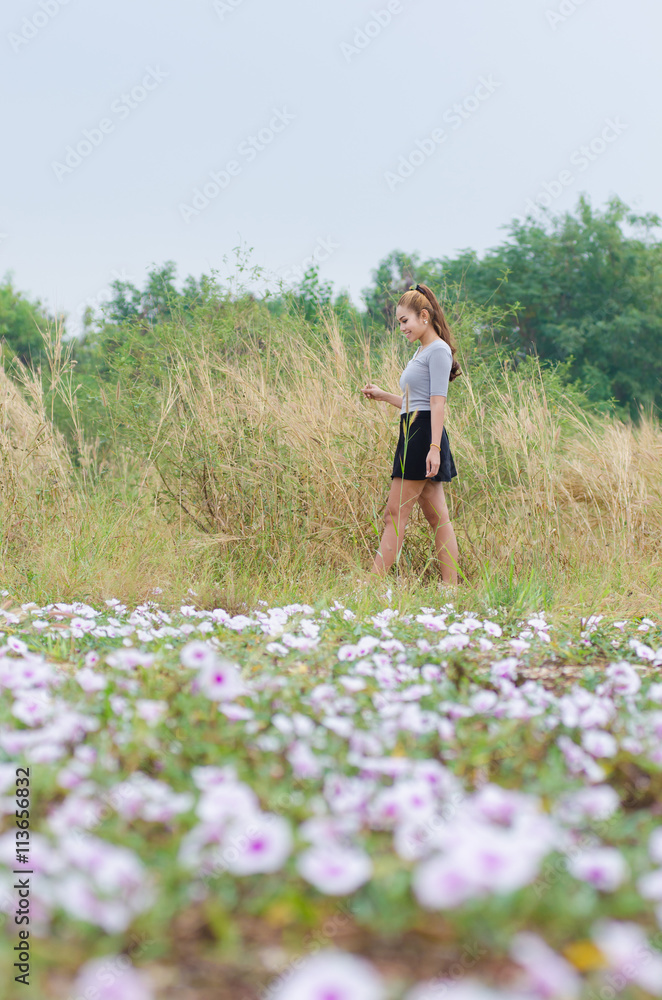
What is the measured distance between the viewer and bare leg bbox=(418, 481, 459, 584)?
4180mm

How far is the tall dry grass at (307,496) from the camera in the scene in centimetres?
421

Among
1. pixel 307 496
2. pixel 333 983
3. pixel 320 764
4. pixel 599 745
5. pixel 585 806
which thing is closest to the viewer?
pixel 333 983

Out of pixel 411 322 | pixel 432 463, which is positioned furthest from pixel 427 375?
pixel 432 463

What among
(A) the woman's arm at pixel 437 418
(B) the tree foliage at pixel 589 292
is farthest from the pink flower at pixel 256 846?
(B) the tree foliage at pixel 589 292

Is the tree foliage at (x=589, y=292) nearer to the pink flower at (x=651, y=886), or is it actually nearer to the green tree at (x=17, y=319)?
the green tree at (x=17, y=319)

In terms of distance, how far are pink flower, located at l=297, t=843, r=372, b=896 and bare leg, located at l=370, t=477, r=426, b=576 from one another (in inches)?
118

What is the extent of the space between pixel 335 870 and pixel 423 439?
3.34 meters

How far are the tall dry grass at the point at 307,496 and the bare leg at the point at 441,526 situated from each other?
0.11 metres

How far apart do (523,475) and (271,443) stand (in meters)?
1.50

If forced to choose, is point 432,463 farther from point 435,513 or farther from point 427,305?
point 427,305

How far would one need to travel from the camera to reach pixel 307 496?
4.46 meters

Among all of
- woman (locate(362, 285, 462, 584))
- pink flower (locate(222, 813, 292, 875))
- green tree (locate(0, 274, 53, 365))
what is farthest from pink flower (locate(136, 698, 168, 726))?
green tree (locate(0, 274, 53, 365))

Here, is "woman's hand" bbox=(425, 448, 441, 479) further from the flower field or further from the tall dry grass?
the flower field

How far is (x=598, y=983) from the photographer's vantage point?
3.11ft
